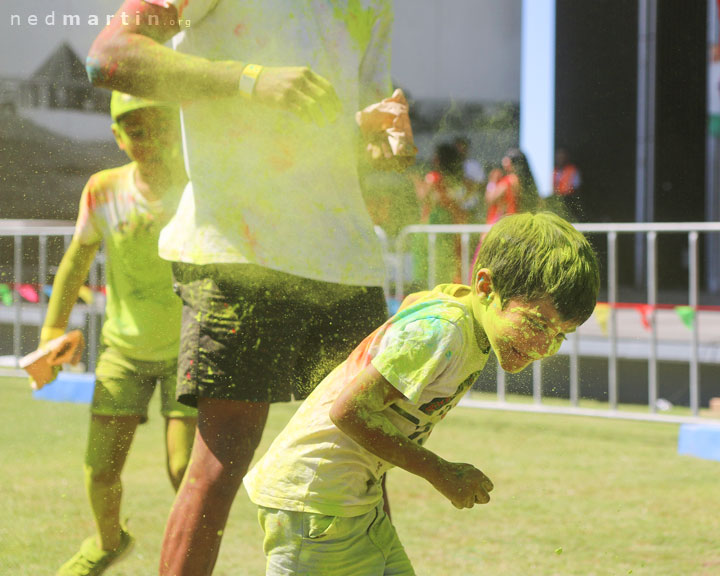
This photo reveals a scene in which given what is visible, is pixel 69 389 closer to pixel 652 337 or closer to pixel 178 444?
pixel 178 444

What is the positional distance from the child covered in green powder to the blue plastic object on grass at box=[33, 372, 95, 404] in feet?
0.38

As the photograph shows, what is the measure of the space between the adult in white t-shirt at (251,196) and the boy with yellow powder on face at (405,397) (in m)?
0.14

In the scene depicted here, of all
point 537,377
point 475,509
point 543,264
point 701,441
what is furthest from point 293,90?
point 701,441

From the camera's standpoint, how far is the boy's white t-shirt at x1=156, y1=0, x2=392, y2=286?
1.75 meters

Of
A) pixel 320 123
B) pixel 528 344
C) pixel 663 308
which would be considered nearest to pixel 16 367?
pixel 320 123

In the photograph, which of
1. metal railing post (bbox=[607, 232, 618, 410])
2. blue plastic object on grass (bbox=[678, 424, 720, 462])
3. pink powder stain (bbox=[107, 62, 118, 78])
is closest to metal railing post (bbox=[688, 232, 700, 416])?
metal railing post (bbox=[607, 232, 618, 410])

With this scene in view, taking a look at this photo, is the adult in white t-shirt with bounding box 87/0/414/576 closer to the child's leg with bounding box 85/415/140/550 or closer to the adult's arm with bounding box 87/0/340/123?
the adult's arm with bounding box 87/0/340/123

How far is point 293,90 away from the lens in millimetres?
1703

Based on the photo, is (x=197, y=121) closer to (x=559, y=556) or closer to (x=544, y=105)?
(x=544, y=105)

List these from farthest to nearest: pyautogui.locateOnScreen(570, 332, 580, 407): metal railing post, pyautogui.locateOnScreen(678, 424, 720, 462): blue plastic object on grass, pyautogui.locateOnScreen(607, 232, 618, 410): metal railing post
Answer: pyautogui.locateOnScreen(607, 232, 618, 410): metal railing post, pyautogui.locateOnScreen(678, 424, 720, 462): blue plastic object on grass, pyautogui.locateOnScreen(570, 332, 580, 407): metal railing post

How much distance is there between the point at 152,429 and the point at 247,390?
0.42m

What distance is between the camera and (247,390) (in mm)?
1753

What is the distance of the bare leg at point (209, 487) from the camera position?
175 cm

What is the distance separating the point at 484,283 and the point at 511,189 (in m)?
0.40
